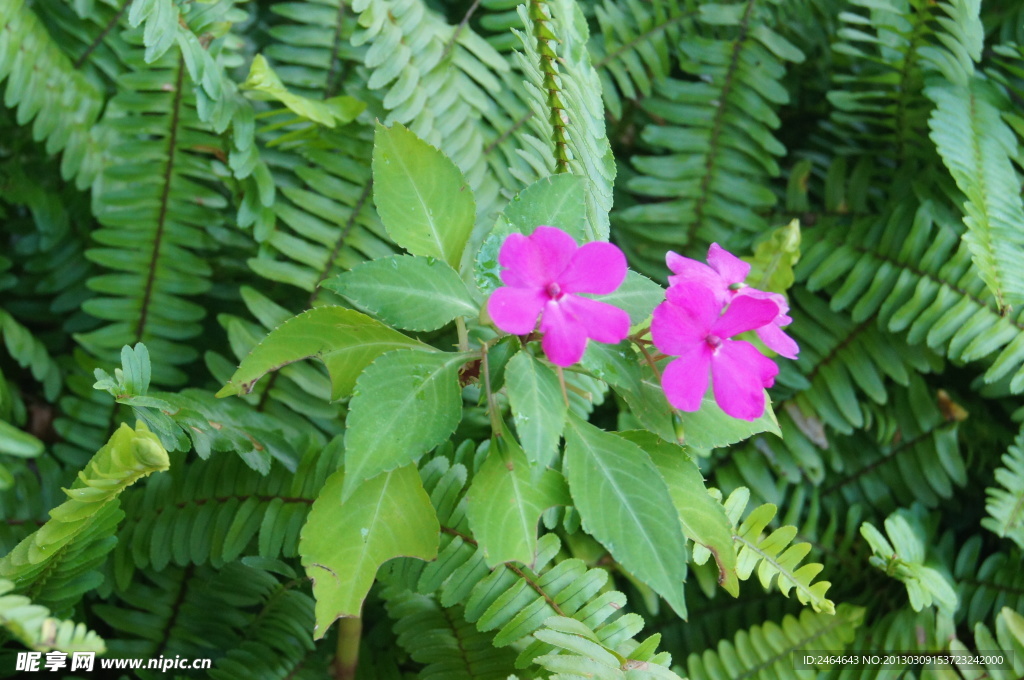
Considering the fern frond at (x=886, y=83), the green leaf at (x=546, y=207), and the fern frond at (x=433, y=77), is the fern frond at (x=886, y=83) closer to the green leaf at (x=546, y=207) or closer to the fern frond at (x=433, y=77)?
the fern frond at (x=433, y=77)

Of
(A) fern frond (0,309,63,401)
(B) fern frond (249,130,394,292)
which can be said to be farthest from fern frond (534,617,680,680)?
(A) fern frond (0,309,63,401)

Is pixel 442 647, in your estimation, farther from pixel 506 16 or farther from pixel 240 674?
pixel 506 16

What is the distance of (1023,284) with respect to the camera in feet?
3.91

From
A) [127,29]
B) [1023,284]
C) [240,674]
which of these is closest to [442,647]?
[240,674]

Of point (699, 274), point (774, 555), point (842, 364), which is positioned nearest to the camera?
point (699, 274)

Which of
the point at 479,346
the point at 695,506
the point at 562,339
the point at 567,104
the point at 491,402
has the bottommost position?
the point at 479,346

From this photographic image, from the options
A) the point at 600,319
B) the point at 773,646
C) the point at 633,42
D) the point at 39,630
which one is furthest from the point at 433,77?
the point at 773,646

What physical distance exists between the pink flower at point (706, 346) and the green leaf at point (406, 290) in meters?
0.22

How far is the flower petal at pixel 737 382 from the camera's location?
2.46 ft

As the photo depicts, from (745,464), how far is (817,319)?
319 millimetres

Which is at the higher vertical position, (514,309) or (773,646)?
(514,309)

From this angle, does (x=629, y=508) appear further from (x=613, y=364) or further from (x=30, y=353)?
(x=30, y=353)

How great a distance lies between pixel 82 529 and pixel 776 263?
1059 mm

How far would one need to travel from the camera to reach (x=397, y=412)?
729mm
